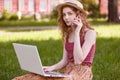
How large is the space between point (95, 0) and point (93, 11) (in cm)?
152

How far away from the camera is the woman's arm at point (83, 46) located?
4719 millimetres

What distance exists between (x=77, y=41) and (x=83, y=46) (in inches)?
5.4

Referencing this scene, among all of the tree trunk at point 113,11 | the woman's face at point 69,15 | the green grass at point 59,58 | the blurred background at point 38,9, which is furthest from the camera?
the blurred background at point 38,9

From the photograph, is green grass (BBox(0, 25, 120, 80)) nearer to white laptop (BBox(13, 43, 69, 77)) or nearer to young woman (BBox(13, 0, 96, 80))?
young woman (BBox(13, 0, 96, 80))

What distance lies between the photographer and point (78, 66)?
4871 millimetres

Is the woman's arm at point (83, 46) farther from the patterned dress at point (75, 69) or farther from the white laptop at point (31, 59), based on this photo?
the white laptop at point (31, 59)

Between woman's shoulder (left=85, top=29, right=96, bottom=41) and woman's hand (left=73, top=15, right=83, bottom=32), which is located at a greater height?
woman's hand (left=73, top=15, right=83, bottom=32)

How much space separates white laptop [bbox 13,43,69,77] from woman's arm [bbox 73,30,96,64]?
247 mm

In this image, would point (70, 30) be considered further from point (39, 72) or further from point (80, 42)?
point (39, 72)

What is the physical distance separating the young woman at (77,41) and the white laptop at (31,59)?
13cm

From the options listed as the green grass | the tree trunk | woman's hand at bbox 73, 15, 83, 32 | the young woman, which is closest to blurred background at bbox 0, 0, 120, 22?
the tree trunk

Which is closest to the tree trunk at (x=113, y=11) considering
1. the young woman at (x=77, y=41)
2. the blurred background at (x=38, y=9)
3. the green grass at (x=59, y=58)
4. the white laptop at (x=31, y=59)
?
the blurred background at (x=38, y=9)

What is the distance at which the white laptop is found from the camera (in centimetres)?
445

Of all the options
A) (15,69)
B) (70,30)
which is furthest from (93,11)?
(70,30)
